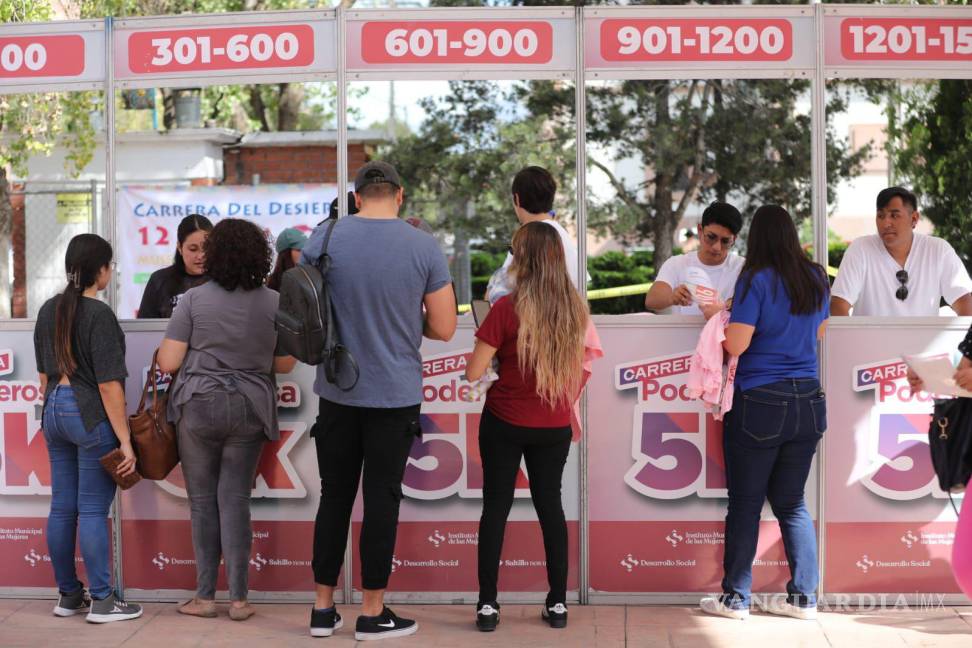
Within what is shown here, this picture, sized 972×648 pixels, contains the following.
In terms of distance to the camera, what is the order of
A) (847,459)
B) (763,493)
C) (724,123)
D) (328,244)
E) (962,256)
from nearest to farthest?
(328,244) → (763,493) → (847,459) → (962,256) → (724,123)

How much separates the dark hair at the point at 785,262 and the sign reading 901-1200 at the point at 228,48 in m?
2.16

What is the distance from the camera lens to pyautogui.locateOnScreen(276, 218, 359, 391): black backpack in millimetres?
4277

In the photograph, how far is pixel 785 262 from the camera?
455cm

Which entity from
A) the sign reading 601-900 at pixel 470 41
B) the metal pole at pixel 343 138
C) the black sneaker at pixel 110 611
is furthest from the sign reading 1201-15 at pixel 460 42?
the black sneaker at pixel 110 611

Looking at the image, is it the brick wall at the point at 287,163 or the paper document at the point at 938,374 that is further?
the brick wall at the point at 287,163

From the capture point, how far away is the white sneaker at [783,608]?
4.82 meters

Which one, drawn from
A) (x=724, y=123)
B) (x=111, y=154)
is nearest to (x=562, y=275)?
(x=111, y=154)

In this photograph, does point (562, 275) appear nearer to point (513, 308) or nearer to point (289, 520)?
point (513, 308)

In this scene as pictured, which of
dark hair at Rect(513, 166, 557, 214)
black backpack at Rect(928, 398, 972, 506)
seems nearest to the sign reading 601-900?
dark hair at Rect(513, 166, 557, 214)

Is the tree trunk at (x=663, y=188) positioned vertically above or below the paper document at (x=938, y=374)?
above

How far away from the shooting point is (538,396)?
4.48 meters

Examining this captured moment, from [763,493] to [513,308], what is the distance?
132 cm

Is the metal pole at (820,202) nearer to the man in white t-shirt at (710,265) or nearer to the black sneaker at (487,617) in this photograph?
the man in white t-shirt at (710,265)

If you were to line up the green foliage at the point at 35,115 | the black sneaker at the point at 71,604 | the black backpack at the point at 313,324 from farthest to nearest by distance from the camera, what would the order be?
1. the green foliage at the point at 35,115
2. the black sneaker at the point at 71,604
3. the black backpack at the point at 313,324
